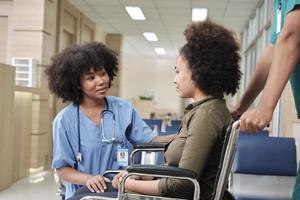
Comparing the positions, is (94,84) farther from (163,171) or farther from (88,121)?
(163,171)

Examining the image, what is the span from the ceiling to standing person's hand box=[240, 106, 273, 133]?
14.8 ft

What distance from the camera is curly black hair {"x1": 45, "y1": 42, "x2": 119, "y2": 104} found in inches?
79.7

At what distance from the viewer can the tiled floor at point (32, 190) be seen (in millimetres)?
4270

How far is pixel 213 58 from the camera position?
152 cm

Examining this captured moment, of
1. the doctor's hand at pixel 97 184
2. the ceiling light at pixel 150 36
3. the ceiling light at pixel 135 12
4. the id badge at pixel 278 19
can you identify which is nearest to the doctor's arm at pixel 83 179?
the doctor's hand at pixel 97 184

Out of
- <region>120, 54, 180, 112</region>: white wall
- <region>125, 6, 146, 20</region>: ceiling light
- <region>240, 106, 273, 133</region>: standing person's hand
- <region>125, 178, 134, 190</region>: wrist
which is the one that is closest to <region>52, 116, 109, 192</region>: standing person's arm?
<region>125, 178, 134, 190</region>: wrist

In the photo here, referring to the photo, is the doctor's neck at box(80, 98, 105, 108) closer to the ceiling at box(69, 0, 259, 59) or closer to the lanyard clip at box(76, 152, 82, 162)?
the lanyard clip at box(76, 152, 82, 162)

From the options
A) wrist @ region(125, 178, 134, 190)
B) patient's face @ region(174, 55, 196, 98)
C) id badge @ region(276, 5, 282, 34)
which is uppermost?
id badge @ region(276, 5, 282, 34)

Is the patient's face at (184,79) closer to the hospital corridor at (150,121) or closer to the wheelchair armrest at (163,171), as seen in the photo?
the hospital corridor at (150,121)

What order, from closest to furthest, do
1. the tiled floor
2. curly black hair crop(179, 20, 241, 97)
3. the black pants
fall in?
curly black hair crop(179, 20, 241, 97), the black pants, the tiled floor

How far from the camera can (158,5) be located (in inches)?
286

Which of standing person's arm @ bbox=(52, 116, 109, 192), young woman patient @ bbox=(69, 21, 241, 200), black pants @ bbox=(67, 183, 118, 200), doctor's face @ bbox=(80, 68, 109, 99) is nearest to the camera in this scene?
young woman patient @ bbox=(69, 21, 241, 200)

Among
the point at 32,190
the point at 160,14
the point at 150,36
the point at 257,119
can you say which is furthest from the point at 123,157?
the point at 150,36

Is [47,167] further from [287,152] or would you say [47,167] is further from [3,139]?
[287,152]
